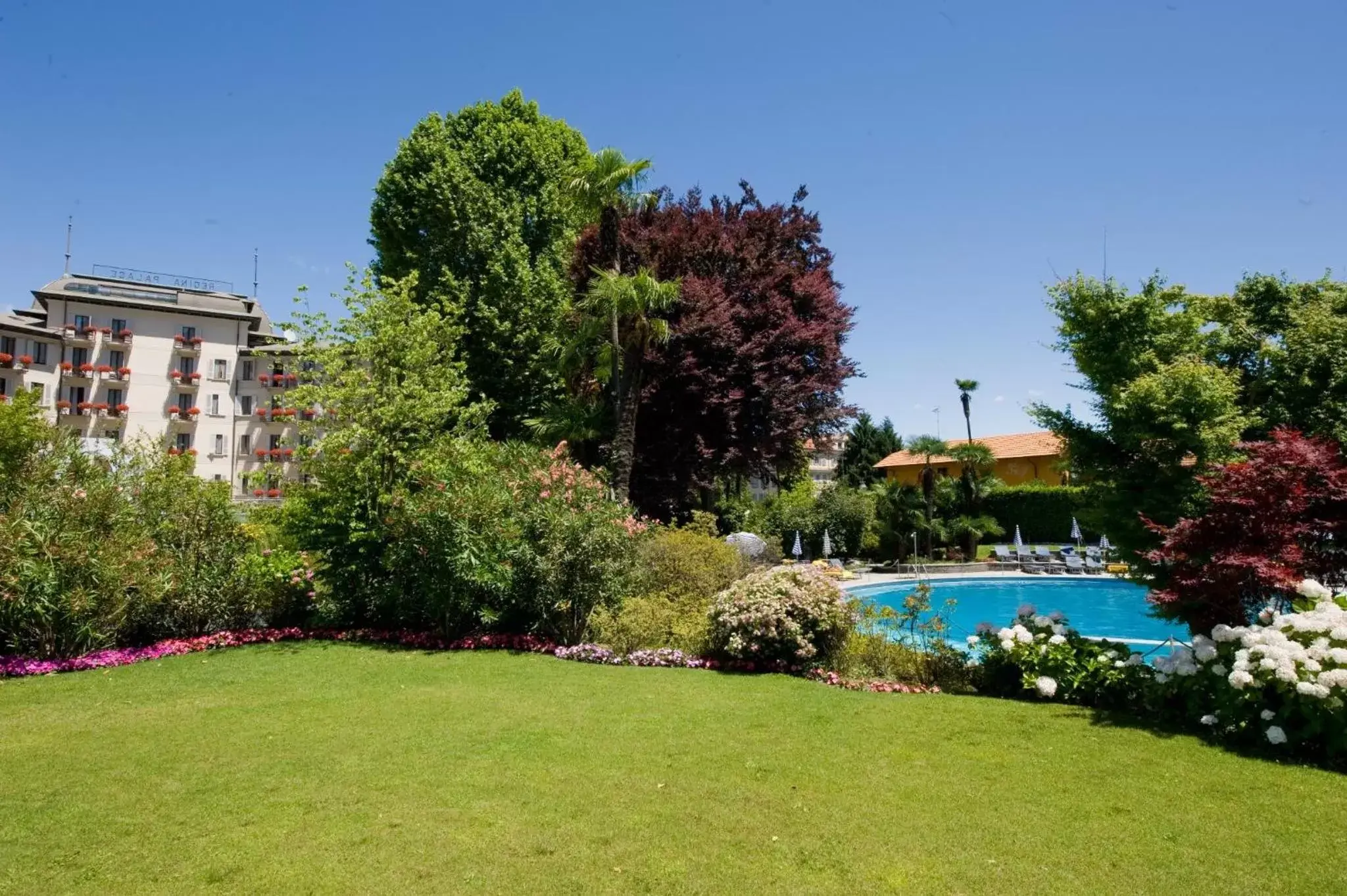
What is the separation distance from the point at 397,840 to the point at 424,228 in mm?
23359

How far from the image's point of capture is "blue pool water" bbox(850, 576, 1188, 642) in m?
18.2

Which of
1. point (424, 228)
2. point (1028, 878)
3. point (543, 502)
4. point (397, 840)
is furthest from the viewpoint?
point (424, 228)

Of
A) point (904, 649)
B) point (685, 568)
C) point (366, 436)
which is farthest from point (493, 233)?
point (904, 649)

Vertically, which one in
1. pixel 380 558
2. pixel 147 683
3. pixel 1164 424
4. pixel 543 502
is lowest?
pixel 147 683

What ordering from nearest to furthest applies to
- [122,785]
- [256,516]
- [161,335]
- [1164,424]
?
[122,785]
[1164,424]
[256,516]
[161,335]

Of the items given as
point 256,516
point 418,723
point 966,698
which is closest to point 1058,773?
point 966,698

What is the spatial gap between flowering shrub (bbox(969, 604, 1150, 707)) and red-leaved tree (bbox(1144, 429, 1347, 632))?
785mm

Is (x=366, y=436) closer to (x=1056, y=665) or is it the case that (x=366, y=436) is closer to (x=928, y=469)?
(x=1056, y=665)

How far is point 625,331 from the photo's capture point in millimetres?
17719

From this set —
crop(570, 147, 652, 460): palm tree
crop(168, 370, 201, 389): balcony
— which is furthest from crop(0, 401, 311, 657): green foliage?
crop(168, 370, 201, 389): balcony

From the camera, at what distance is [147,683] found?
9312 mm

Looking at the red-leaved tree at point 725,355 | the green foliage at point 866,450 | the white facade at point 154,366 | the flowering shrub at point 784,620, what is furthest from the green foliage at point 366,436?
the green foliage at point 866,450

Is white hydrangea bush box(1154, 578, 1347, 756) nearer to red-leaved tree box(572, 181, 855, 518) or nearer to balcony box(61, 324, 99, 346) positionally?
red-leaved tree box(572, 181, 855, 518)

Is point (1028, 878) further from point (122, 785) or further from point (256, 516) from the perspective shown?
point (256, 516)
